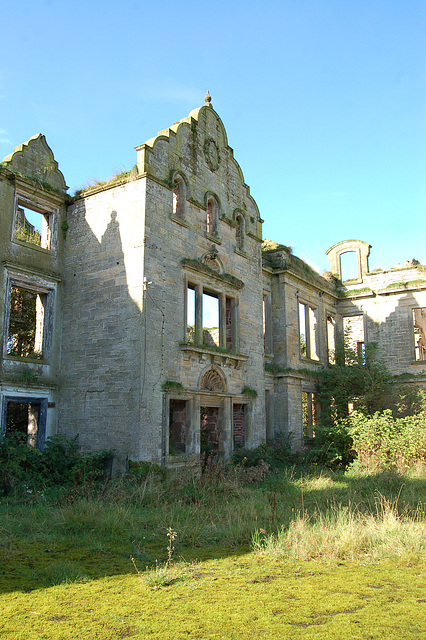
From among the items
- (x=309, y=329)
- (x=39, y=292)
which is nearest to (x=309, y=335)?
(x=309, y=329)

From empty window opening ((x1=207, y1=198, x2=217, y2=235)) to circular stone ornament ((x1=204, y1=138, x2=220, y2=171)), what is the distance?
3.67ft

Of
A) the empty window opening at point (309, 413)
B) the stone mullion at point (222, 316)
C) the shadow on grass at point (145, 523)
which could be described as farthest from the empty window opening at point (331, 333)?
the shadow on grass at point (145, 523)

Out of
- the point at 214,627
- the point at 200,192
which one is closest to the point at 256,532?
the point at 214,627

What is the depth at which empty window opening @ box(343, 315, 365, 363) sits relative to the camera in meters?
23.6

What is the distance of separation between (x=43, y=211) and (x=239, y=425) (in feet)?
29.1

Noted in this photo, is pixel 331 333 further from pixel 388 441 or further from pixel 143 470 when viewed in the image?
pixel 143 470

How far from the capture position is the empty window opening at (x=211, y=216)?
17016 mm

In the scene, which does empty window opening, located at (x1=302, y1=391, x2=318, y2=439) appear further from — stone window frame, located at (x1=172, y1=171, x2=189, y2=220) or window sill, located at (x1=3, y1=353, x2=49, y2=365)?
window sill, located at (x1=3, y1=353, x2=49, y2=365)

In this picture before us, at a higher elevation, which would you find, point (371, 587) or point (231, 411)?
point (231, 411)

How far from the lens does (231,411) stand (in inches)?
642

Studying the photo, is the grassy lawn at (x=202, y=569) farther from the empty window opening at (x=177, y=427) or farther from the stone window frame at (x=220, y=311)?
the stone window frame at (x=220, y=311)

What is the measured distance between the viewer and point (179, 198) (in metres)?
15.6

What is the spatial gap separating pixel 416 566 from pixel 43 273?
37.7 feet

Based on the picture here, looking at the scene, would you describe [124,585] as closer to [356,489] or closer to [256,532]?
[256,532]
